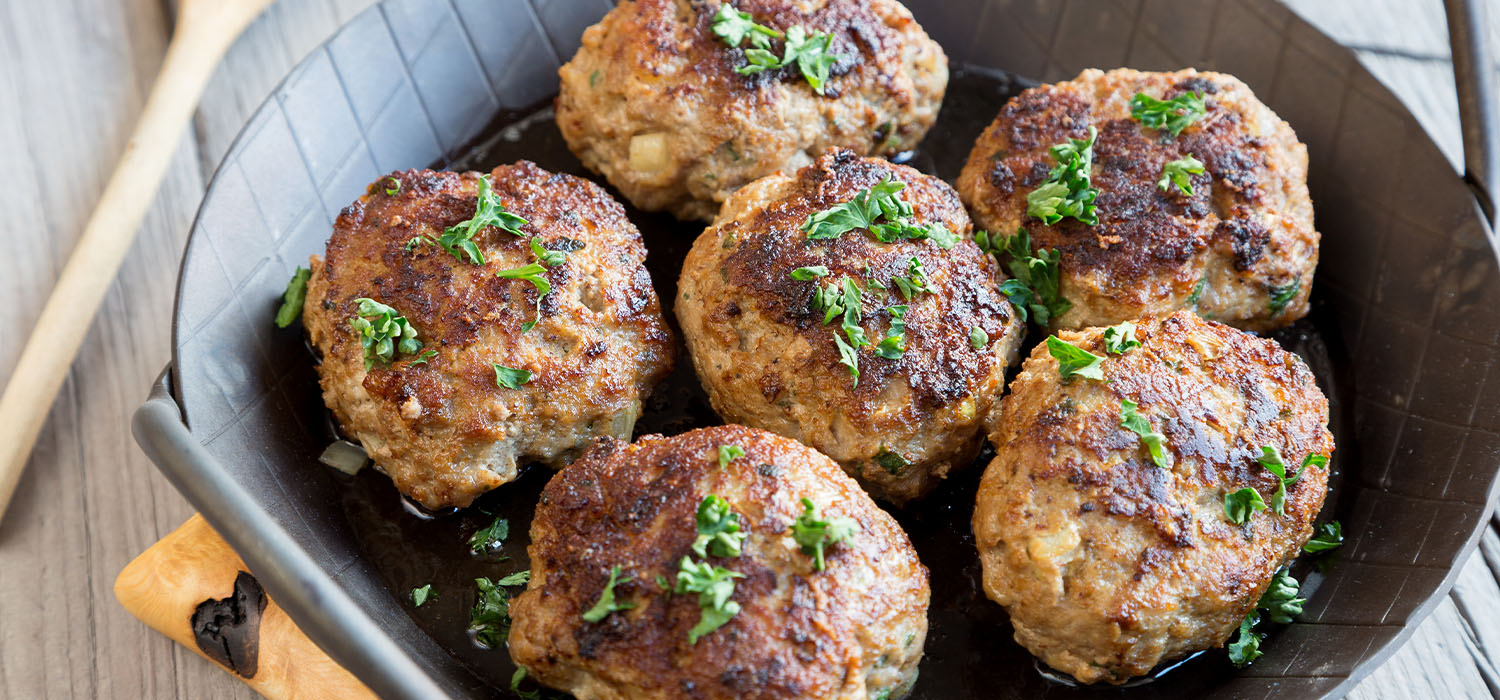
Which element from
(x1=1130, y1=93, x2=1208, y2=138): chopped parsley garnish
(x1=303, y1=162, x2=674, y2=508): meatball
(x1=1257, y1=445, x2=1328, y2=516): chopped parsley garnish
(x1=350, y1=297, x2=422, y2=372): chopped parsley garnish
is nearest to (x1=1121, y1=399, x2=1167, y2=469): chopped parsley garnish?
(x1=1257, y1=445, x2=1328, y2=516): chopped parsley garnish

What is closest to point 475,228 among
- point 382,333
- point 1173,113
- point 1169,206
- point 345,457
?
point 382,333

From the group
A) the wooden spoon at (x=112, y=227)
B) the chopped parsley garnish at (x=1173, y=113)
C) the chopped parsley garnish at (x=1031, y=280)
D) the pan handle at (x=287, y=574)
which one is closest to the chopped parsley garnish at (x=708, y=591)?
the pan handle at (x=287, y=574)

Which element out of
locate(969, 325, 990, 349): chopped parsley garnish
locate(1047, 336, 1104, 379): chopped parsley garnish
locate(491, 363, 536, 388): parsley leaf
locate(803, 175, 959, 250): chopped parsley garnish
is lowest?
locate(491, 363, 536, 388): parsley leaf

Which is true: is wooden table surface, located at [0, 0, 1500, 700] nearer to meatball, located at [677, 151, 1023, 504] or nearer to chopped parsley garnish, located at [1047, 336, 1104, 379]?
chopped parsley garnish, located at [1047, 336, 1104, 379]

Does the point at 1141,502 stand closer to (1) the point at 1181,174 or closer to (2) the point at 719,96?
(1) the point at 1181,174

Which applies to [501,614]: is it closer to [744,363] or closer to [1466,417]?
[744,363]
